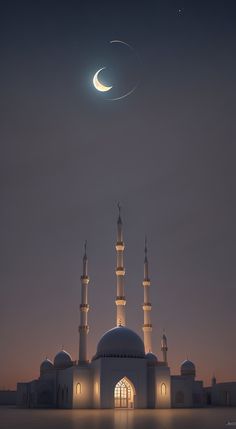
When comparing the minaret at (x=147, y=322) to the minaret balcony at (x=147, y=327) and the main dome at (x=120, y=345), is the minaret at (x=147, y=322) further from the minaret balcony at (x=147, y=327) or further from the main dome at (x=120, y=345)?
the main dome at (x=120, y=345)

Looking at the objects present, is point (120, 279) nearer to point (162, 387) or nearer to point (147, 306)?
point (147, 306)

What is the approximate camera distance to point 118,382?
41.9 meters

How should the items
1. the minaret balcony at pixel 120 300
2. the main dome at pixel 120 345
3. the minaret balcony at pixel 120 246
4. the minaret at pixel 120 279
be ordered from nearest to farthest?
the main dome at pixel 120 345 → the minaret at pixel 120 279 → the minaret balcony at pixel 120 300 → the minaret balcony at pixel 120 246

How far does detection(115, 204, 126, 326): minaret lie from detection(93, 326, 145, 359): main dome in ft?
12.7

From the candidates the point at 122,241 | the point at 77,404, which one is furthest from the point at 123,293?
the point at 77,404

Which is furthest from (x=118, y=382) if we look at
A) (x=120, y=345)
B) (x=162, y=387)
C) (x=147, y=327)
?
(x=147, y=327)

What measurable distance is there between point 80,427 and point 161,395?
26.9 meters

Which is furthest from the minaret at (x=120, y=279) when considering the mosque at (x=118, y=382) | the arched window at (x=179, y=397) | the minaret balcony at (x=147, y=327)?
the arched window at (x=179, y=397)

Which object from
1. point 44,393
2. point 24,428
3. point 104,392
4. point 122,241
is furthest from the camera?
point 122,241

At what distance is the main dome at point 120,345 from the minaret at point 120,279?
388 centimetres

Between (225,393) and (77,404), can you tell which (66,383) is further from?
(225,393)

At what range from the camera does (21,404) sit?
5153 centimetres

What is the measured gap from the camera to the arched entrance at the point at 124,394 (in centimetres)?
4216

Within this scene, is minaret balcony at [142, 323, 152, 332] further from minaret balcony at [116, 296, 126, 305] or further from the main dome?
the main dome
